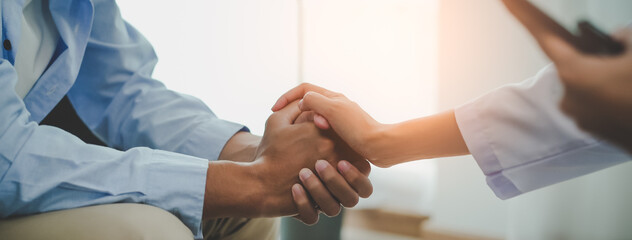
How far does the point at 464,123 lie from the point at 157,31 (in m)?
1.56

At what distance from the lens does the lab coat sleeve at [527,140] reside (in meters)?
0.66

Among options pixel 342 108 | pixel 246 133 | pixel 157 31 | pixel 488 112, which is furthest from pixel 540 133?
pixel 157 31

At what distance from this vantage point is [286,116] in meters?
0.98

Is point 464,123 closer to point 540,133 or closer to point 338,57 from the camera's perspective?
point 540,133

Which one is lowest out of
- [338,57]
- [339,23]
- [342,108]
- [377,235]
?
[377,235]

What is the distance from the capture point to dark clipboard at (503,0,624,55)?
1.02ft

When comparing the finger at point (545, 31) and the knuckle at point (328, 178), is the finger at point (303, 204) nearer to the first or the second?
the knuckle at point (328, 178)

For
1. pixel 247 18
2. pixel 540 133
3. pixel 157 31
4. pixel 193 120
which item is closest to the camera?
pixel 540 133

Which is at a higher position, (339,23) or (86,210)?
(86,210)

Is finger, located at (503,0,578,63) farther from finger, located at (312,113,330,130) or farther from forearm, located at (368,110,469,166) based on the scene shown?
finger, located at (312,113,330,130)

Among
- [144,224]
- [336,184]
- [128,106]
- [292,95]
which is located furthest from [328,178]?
[128,106]

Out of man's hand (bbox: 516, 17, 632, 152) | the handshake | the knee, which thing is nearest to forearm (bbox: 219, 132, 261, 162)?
the handshake

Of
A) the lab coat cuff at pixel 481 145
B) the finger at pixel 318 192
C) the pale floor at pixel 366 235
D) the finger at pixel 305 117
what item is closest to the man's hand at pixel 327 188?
the finger at pixel 318 192

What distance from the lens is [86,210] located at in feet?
Answer: 1.88
